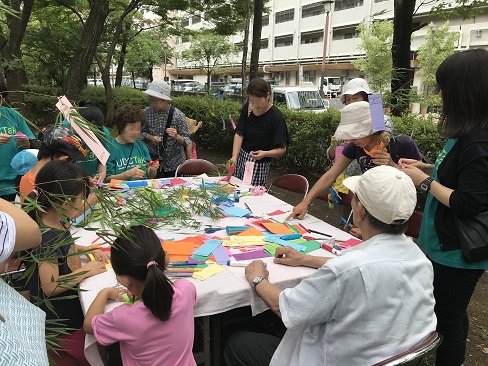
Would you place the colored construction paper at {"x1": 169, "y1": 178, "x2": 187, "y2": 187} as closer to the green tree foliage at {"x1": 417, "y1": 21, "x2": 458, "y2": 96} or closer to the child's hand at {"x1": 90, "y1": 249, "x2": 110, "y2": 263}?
the child's hand at {"x1": 90, "y1": 249, "x2": 110, "y2": 263}

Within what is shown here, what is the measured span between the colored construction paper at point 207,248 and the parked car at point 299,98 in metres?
8.36

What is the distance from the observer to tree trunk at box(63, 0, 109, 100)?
647cm

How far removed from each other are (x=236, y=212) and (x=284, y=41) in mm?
35885

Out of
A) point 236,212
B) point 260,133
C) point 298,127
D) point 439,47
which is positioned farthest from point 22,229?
point 439,47

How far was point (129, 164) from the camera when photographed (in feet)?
12.2

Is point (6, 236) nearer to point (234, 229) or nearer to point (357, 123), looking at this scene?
point (234, 229)

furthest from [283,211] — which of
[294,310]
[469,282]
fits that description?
[294,310]

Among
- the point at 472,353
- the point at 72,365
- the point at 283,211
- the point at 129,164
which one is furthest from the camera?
the point at 129,164

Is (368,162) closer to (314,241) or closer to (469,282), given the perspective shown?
(314,241)

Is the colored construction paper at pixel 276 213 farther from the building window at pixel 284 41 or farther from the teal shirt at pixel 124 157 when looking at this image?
the building window at pixel 284 41

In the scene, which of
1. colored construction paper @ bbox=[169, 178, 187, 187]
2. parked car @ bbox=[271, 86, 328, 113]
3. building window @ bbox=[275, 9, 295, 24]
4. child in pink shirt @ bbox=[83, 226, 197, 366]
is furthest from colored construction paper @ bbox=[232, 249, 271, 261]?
building window @ bbox=[275, 9, 295, 24]

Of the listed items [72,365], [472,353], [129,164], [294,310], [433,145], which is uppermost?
[433,145]

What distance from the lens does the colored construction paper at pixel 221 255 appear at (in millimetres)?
2046

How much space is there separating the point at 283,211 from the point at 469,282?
1.39 m
